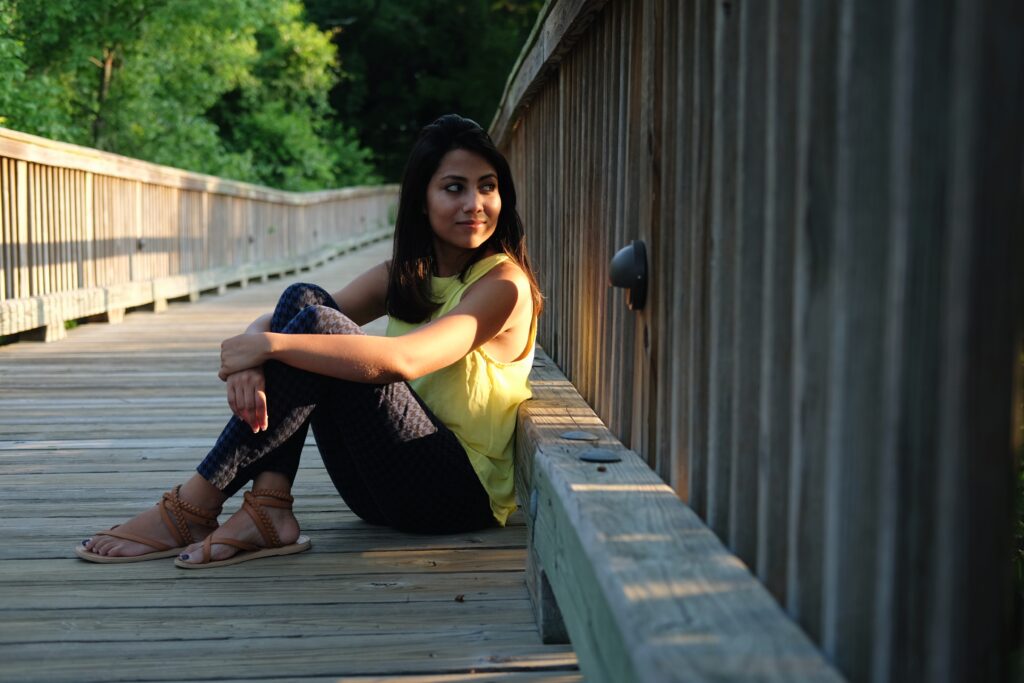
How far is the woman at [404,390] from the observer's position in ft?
9.18

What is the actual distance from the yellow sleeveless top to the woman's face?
0.33 feet

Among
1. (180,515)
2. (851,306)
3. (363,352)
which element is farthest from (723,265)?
(180,515)

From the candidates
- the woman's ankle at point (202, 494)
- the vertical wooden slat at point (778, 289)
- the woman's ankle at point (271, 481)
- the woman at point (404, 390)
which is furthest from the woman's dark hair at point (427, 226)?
the vertical wooden slat at point (778, 289)

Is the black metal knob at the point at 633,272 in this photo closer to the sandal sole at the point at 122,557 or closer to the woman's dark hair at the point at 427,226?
the woman's dark hair at the point at 427,226

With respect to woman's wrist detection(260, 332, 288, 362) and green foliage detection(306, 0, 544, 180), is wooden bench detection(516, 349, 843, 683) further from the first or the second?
green foliage detection(306, 0, 544, 180)

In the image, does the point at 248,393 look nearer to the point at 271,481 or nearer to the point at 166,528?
the point at 271,481

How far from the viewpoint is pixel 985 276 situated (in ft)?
3.14

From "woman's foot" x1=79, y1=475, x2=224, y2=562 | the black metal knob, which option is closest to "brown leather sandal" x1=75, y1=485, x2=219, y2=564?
"woman's foot" x1=79, y1=475, x2=224, y2=562

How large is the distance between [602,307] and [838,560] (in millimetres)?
1745

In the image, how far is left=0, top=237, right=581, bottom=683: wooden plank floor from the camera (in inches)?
91.2

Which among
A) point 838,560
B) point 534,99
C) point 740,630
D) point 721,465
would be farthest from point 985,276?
point 534,99

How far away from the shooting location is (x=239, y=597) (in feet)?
8.93

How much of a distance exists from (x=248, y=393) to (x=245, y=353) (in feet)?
0.31

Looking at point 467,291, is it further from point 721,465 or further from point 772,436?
point 772,436
